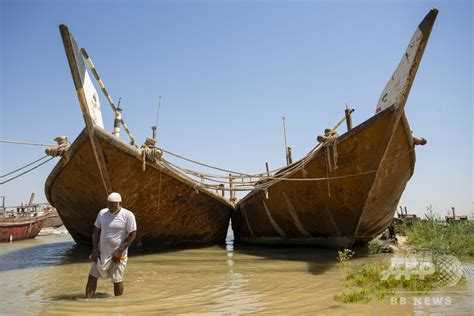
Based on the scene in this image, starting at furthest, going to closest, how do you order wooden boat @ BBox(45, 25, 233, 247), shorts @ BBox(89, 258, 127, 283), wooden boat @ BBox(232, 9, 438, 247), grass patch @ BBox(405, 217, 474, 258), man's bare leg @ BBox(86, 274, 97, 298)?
grass patch @ BBox(405, 217, 474, 258), wooden boat @ BBox(232, 9, 438, 247), wooden boat @ BBox(45, 25, 233, 247), shorts @ BBox(89, 258, 127, 283), man's bare leg @ BBox(86, 274, 97, 298)

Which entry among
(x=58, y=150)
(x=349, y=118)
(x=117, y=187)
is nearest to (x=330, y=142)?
(x=349, y=118)

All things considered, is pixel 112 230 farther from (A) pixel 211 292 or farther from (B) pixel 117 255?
(A) pixel 211 292

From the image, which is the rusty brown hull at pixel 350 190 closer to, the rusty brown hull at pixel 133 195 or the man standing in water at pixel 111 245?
the rusty brown hull at pixel 133 195

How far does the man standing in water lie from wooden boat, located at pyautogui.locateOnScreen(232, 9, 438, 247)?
3.98 metres

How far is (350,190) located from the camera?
7277mm

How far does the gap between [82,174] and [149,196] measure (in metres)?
1.40

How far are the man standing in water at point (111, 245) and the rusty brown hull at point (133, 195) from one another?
2.67 metres

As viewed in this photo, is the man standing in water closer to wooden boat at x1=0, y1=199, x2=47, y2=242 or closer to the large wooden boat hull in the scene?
wooden boat at x1=0, y1=199, x2=47, y2=242

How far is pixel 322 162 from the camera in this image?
7199mm

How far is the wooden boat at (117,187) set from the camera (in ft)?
20.8

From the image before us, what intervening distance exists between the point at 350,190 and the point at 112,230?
498 centimetres

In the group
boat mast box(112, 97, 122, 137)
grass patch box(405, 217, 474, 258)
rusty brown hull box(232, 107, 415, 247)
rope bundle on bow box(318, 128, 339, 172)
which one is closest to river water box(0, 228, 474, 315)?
rusty brown hull box(232, 107, 415, 247)

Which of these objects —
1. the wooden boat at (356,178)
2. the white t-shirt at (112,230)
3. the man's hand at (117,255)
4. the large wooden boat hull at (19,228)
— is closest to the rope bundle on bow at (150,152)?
the wooden boat at (356,178)

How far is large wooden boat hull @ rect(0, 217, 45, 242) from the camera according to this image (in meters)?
15.5
